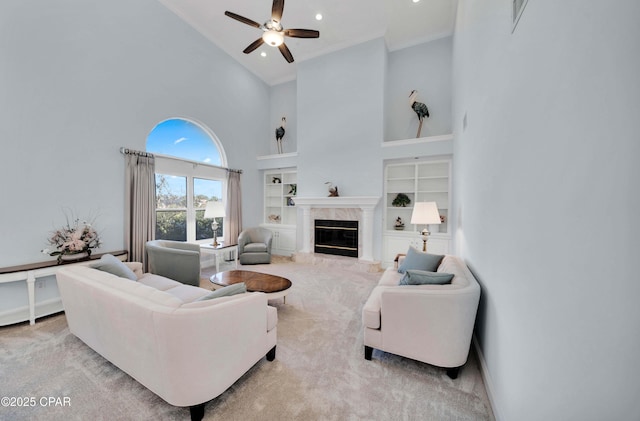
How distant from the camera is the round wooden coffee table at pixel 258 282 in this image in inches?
106

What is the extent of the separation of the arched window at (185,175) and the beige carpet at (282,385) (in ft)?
7.70

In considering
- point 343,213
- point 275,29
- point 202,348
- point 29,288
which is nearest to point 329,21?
point 275,29

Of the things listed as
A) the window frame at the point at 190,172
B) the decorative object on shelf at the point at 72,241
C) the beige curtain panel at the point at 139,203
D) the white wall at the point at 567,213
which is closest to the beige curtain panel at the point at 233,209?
the window frame at the point at 190,172

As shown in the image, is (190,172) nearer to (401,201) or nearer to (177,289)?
(177,289)

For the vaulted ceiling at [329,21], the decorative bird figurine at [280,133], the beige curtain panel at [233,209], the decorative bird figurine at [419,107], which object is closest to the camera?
the vaulted ceiling at [329,21]

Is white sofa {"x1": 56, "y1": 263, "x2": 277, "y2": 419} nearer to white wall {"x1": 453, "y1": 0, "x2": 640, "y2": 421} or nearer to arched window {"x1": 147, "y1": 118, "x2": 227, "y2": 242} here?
white wall {"x1": 453, "y1": 0, "x2": 640, "y2": 421}

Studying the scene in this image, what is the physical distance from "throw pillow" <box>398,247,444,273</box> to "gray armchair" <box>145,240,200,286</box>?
10.2 ft

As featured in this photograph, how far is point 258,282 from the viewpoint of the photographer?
9.73 ft

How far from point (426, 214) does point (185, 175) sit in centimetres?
457

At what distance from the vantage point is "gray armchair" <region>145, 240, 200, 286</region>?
3.43m

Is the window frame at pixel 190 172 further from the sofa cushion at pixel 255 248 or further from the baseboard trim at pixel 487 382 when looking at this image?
the baseboard trim at pixel 487 382

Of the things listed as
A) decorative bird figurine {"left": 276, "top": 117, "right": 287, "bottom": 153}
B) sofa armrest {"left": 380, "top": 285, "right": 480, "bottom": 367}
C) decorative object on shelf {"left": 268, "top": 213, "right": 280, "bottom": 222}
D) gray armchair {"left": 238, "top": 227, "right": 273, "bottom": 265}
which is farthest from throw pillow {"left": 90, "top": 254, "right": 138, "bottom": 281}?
decorative bird figurine {"left": 276, "top": 117, "right": 287, "bottom": 153}

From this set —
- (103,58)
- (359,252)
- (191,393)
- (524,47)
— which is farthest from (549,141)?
(103,58)

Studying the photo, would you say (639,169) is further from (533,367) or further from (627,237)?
(533,367)
